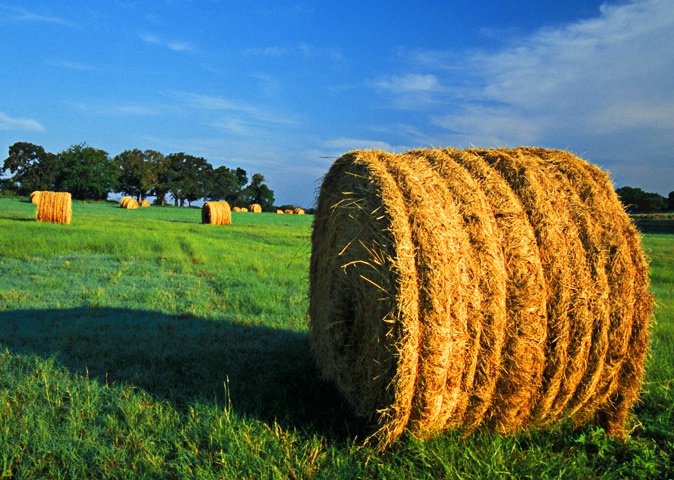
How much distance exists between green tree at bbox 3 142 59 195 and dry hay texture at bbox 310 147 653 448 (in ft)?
314

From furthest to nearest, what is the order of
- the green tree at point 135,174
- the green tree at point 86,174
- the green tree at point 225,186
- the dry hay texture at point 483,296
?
the green tree at point 225,186 → the green tree at point 135,174 → the green tree at point 86,174 → the dry hay texture at point 483,296

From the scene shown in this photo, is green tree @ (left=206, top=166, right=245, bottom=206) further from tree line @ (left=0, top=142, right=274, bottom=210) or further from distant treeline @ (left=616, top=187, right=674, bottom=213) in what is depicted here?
distant treeline @ (left=616, top=187, right=674, bottom=213)

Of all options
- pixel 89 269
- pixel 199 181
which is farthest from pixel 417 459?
pixel 199 181

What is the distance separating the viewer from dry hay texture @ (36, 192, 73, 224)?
2442cm

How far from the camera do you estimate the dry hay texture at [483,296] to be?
3660 mm

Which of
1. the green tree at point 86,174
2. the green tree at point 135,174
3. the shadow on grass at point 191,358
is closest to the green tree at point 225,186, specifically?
the green tree at point 135,174

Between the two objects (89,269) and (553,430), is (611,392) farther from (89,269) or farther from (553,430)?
(89,269)

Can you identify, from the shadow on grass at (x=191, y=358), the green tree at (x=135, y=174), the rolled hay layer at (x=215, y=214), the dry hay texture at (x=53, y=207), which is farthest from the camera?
the green tree at (x=135, y=174)

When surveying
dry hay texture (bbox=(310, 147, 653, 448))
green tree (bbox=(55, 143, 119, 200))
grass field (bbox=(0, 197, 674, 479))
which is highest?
green tree (bbox=(55, 143, 119, 200))

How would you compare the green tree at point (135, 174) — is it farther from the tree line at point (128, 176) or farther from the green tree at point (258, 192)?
the green tree at point (258, 192)

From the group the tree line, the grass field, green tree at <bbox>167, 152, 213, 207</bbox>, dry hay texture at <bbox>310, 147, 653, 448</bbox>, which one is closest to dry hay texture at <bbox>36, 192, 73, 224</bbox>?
the grass field

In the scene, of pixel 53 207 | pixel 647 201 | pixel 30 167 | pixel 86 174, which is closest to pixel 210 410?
pixel 53 207

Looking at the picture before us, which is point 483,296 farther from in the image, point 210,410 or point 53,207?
point 53,207

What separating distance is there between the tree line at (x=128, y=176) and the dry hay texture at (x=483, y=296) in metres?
79.9
